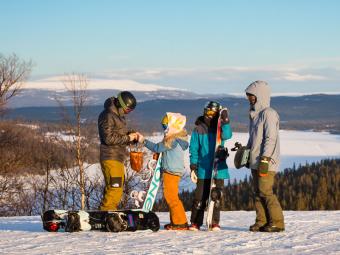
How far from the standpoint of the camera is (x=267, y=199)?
358 inches

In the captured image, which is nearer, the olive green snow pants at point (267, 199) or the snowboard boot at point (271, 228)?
the olive green snow pants at point (267, 199)

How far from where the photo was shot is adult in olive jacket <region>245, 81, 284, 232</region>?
29.2 ft

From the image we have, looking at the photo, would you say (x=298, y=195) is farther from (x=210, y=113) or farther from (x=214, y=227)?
(x=210, y=113)

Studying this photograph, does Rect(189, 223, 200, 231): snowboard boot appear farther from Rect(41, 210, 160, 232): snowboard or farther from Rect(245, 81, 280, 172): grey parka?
Rect(245, 81, 280, 172): grey parka

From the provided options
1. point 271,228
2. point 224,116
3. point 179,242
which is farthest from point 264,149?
point 179,242

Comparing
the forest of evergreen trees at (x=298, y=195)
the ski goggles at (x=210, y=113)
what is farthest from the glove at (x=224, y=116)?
the forest of evergreen trees at (x=298, y=195)

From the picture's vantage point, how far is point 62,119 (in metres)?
34.3

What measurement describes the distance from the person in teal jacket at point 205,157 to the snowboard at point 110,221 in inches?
25.4

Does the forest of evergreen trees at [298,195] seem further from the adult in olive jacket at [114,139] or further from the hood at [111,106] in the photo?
the hood at [111,106]

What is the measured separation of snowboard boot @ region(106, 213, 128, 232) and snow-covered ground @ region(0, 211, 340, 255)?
134mm

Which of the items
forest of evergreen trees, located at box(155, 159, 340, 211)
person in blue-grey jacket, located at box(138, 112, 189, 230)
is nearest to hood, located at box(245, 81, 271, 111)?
person in blue-grey jacket, located at box(138, 112, 189, 230)

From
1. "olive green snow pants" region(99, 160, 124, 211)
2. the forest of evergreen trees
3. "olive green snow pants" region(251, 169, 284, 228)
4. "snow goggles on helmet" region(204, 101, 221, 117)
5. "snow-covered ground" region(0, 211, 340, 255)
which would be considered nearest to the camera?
"snow-covered ground" region(0, 211, 340, 255)

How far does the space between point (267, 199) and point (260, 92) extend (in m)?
1.44

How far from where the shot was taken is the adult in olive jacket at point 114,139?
933 cm
